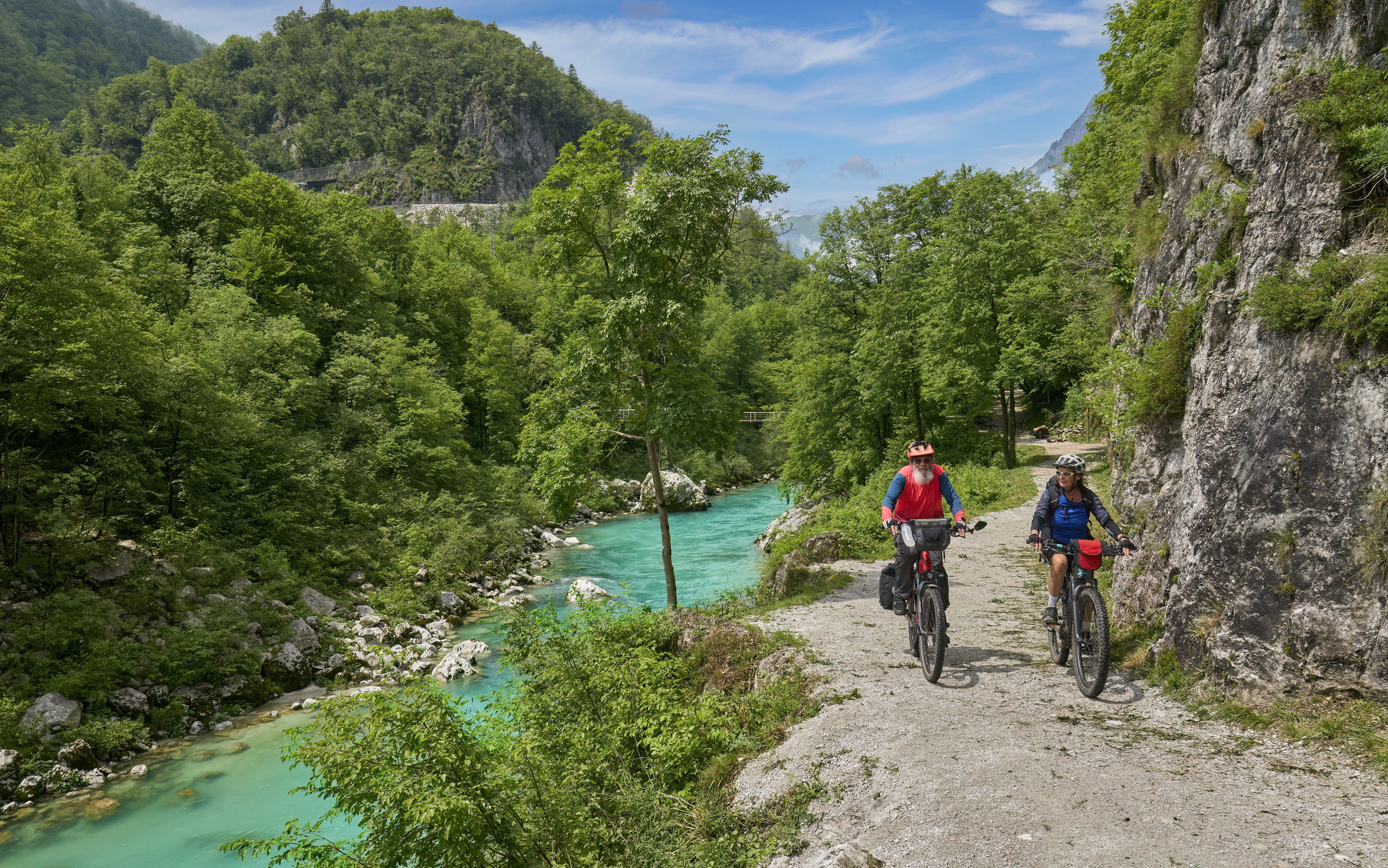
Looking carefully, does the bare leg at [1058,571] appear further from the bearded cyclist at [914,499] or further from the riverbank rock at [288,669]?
the riverbank rock at [288,669]

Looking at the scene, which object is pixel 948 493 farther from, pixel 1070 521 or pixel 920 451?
pixel 1070 521

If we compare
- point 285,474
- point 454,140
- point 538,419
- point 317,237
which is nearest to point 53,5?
point 454,140

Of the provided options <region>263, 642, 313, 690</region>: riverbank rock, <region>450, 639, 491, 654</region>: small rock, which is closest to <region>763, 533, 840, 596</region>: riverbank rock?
<region>450, 639, 491, 654</region>: small rock

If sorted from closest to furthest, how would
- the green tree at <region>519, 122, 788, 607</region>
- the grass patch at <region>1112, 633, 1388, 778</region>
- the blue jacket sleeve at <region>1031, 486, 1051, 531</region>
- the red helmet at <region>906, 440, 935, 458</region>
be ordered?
the grass patch at <region>1112, 633, 1388, 778</region>
the blue jacket sleeve at <region>1031, 486, 1051, 531</region>
the red helmet at <region>906, 440, 935, 458</region>
the green tree at <region>519, 122, 788, 607</region>

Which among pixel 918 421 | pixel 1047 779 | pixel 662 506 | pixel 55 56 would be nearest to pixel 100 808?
pixel 662 506

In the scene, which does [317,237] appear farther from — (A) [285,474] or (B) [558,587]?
(B) [558,587]

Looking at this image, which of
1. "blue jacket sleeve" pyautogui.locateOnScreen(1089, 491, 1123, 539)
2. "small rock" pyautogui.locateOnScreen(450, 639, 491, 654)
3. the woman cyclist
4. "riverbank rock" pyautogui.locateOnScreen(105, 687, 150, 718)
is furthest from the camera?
"small rock" pyautogui.locateOnScreen(450, 639, 491, 654)

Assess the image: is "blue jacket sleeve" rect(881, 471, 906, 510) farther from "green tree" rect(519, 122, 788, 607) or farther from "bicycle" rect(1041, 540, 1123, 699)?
"green tree" rect(519, 122, 788, 607)

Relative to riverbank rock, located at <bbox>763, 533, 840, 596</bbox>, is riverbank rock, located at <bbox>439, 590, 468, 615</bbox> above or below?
below

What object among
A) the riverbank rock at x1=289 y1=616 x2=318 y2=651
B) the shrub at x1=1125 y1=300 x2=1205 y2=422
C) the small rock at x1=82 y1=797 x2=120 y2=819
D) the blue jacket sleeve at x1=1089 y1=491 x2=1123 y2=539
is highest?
the shrub at x1=1125 y1=300 x2=1205 y2=422

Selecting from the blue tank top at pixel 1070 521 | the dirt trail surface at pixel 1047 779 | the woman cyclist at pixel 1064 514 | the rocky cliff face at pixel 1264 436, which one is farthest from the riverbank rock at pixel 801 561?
the blue tank top at pixel 1070 521

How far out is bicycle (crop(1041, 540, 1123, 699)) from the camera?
227 inches

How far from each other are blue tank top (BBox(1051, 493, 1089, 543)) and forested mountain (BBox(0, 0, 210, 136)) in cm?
13026

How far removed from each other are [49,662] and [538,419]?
9.17 metres
